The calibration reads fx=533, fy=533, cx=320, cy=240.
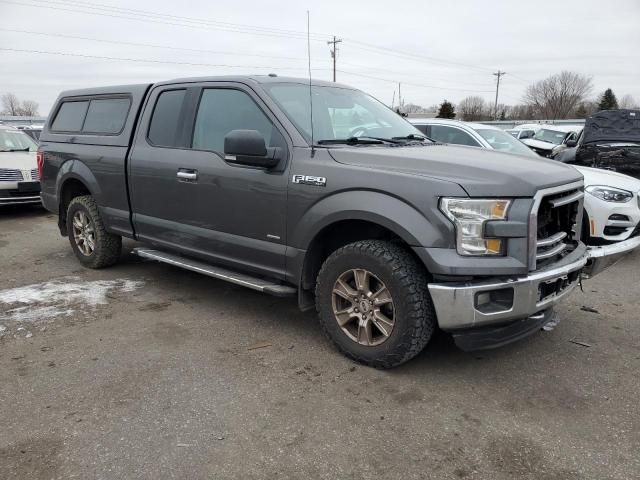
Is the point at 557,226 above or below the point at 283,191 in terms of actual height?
below

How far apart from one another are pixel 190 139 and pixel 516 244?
2773 mm

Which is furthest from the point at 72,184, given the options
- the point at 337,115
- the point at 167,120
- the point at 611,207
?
the point at 611,207

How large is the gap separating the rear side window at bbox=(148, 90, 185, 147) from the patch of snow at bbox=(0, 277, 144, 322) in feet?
4.96

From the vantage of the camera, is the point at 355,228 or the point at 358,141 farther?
the point at 358,141

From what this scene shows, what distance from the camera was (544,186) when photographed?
125 inches

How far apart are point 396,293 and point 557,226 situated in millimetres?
1342

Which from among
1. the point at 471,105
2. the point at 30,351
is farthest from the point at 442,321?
the point at 471,105

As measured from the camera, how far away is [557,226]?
3.69 metres

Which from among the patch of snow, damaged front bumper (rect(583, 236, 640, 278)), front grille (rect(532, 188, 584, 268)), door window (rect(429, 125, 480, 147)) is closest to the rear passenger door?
the patch of snow

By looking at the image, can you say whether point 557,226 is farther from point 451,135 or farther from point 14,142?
point 14,142

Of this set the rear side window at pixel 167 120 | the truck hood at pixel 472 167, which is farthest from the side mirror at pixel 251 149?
the rear side window at pixel 167 120

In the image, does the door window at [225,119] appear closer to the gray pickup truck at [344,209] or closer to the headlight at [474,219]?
the gray pickup truck at [344,209]

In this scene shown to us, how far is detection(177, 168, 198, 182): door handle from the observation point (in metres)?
4.30

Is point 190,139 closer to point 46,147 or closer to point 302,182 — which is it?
point 302,182
